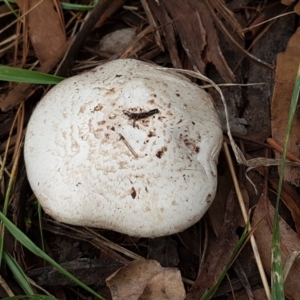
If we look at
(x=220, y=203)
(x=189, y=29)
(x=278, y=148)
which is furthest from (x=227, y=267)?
(x=189, y=29)

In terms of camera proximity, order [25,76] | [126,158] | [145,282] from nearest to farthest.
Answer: [126,158] → [145,282] → [25,76]

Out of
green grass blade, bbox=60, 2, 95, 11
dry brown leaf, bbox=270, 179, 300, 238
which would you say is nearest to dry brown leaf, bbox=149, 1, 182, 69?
green grass blade, bbox=60, 2, 95, 11

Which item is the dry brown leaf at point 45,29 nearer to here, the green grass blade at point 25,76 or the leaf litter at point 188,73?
the leaf litter at point 188,73

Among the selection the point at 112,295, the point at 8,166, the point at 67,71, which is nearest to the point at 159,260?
the point at 112,295

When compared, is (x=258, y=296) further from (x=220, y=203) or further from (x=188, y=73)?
(x=188, y=73)

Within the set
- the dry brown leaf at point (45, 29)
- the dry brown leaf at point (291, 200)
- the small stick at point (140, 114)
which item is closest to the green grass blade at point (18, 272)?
the small stick at point (140, 114)

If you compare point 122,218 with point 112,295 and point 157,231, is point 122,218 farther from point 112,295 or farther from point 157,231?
point 112,295
